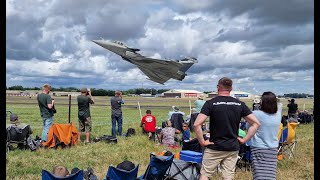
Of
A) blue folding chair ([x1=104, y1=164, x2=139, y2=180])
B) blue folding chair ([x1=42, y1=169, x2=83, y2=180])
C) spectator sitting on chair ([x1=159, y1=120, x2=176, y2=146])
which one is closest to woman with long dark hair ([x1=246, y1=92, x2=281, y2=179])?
blue folding chair ([x1=104, y1=164, x2=139, y2=180])

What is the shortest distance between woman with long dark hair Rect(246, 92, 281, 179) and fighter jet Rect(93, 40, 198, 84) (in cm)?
1027

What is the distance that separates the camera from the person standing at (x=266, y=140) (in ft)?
18.3

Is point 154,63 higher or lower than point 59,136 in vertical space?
higher

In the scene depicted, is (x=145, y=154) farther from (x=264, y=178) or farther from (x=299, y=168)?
(x=264, y=178)

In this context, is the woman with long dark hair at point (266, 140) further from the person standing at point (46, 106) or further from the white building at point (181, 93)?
the white building at point (181, 93)

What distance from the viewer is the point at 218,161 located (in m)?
5.42

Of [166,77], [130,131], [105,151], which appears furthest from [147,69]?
[105,151]

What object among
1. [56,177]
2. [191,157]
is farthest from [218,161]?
[56,177]

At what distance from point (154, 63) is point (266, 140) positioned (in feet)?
36.5

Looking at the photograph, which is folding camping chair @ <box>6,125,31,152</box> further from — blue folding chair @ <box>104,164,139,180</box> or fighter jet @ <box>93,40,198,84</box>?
fighter jet @ <box>93,40,198,84</box>

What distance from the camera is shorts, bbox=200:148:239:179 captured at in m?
5.41

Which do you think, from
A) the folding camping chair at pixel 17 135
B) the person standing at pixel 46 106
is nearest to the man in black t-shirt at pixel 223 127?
the folding camping chair at pixel 17 135

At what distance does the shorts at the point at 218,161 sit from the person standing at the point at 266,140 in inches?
16.2

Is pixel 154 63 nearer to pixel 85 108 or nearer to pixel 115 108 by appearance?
pixel 115 108
